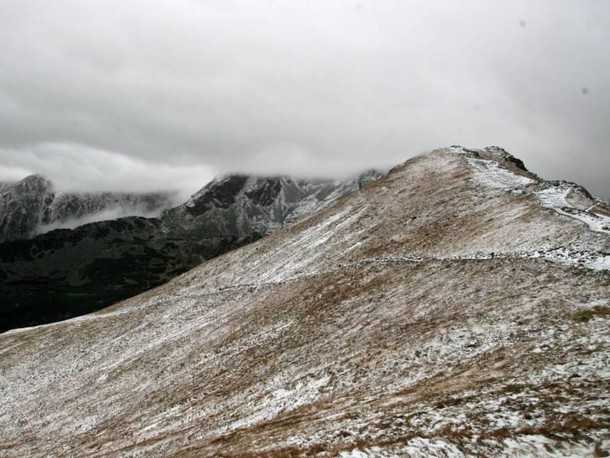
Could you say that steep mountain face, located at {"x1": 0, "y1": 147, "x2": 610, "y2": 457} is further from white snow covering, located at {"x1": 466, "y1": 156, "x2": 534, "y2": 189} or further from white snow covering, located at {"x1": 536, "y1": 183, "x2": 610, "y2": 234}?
white snow covering, located at {"x1": 466, "y1": 156, "x2": 534, "y2": 189}

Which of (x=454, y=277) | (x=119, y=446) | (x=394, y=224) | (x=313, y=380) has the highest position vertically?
(x=394, y=224)

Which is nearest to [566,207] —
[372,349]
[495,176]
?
[495,176]

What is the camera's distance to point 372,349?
3316 cm

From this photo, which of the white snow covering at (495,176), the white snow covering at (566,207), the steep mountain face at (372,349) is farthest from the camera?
the white snow covering at (495,176)

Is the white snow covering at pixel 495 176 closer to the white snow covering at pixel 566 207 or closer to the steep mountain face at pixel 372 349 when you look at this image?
the steep mountain face at pixel 372 349

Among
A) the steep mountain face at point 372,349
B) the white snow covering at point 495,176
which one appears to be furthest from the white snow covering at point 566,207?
the white snow covering at point 495,176

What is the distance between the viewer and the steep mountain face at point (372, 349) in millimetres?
20578

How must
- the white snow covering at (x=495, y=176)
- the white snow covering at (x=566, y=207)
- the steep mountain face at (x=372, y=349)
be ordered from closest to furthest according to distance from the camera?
the steep mountain face at (x=372, y=349) < the white snow covering at (x=566, y=207) < the white snow covering at (x=495, y=176)

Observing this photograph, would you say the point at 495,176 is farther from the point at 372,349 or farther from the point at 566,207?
the point at 372,349

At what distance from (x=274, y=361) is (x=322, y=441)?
675 inches

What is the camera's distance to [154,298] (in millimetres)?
79562

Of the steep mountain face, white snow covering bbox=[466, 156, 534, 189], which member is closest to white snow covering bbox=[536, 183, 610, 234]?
the steep mountain face

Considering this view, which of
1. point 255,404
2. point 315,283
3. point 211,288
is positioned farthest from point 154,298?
point 255,404

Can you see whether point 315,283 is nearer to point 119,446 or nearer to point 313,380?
point 313,380
